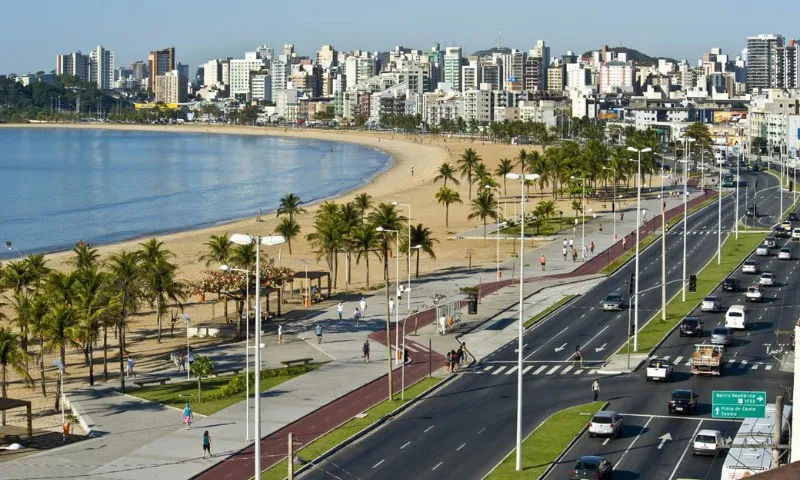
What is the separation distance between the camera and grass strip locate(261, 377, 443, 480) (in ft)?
152

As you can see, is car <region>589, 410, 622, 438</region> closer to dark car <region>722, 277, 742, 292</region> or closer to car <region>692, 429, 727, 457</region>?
car <region>692, 429, 727, 457</region>

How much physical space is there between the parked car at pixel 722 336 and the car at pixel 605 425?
18660 millimetres

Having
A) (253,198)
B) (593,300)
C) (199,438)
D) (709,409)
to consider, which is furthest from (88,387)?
(253,198)

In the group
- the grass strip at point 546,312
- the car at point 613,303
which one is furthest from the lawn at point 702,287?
the grass strip at point 546,312

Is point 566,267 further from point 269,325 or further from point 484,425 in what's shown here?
point 484,425

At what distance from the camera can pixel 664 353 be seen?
218 feet

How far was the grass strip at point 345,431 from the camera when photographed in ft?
152

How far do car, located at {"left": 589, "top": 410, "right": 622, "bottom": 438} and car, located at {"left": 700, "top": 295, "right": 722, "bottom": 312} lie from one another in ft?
96.2

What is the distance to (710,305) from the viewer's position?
7781 cm

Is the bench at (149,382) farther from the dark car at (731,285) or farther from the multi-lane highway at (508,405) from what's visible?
the dark car at (731,285)

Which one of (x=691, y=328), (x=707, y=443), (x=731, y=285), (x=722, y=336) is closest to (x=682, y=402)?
(x=707, y=443)

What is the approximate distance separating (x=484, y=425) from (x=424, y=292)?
115 ft

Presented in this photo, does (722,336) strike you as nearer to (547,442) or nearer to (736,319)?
(736,319)

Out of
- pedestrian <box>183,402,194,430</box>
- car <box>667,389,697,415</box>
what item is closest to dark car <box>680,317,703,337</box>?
car <box>667,389,697,415</box>
